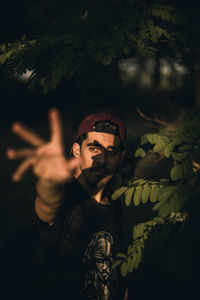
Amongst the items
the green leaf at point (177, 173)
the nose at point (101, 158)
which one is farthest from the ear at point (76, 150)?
the green leaf at point (177, 173)

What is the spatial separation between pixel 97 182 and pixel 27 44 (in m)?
1.32

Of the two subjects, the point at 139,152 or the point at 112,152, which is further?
the point at 139,152


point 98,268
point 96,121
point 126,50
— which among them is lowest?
point 98,268

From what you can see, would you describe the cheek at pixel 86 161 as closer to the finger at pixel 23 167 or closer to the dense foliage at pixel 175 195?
the dense foliage at pixel 175 195

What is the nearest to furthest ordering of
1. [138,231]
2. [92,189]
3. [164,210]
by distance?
[164,210]
[138,231]
[92,189]

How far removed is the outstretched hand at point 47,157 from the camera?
1.48 metres

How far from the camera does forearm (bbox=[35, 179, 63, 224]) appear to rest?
58.6 inches

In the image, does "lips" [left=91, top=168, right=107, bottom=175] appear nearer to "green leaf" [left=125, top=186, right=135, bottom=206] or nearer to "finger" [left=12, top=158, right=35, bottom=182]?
"green leaf" [left=125, top=186, right=135, bottom=206]

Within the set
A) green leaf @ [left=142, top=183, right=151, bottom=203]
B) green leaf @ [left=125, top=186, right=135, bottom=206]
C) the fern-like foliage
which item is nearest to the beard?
green leaf @ [left=125, top=186, right=135, bottom=206]

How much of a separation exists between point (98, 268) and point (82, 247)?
245mm

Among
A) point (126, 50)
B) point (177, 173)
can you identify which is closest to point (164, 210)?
point (177, 173)

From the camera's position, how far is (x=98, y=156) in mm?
1982

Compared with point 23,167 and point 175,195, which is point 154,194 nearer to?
point 175,195

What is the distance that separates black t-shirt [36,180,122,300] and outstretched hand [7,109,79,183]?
0.44 metres
